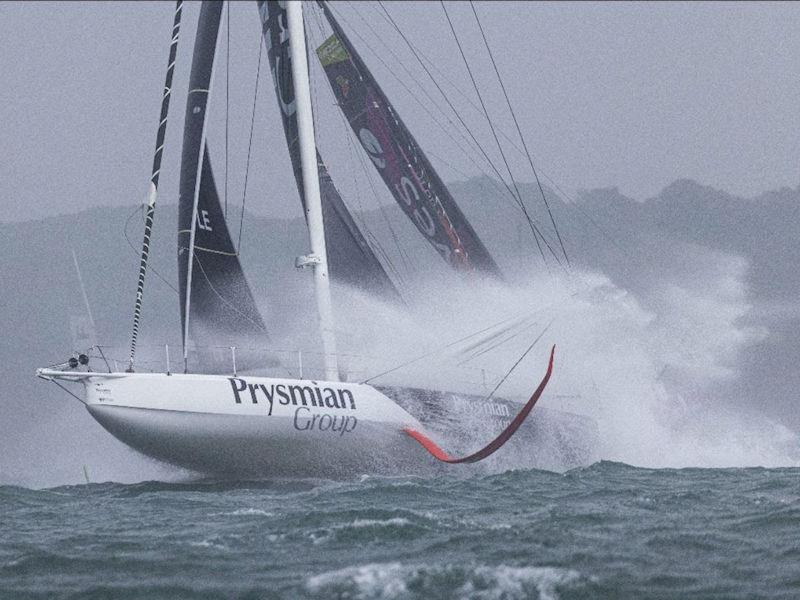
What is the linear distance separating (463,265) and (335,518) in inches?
511

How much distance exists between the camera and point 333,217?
872 inches

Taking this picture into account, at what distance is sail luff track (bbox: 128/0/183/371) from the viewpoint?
16875 mm

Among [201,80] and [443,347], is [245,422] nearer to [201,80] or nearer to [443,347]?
[443,347]

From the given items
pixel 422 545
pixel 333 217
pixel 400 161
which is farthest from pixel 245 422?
pixel 422 545

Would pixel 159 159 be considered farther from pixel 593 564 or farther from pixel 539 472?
pixel 593 564

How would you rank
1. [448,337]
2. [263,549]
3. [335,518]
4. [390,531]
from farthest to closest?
[448,337] < [335,518] < [390,531] < [263,549]

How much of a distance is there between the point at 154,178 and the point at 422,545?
11.4 meters

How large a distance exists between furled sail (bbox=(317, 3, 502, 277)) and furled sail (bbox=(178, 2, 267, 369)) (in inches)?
151

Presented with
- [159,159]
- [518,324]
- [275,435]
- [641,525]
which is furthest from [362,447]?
[641,525]

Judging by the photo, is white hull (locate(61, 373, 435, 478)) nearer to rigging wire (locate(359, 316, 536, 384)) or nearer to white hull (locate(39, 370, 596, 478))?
white hull (locate(39, 370, 596, 478))

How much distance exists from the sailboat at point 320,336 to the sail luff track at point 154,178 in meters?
0.03

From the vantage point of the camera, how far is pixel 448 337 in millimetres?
21406

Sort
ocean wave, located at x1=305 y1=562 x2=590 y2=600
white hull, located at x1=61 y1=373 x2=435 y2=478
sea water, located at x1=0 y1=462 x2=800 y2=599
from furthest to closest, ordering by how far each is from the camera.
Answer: white hull, located at x1=61 y1=373 x2=435 y2=478
sea water, located at x1=0 y1=462 x2=800 y2=599
ocean wave, located at x1=305 y1=562 x2=590 y2=600

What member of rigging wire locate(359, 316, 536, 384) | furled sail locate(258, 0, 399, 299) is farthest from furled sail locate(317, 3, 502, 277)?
rigging wire locate(359, 316, 536, 384)
